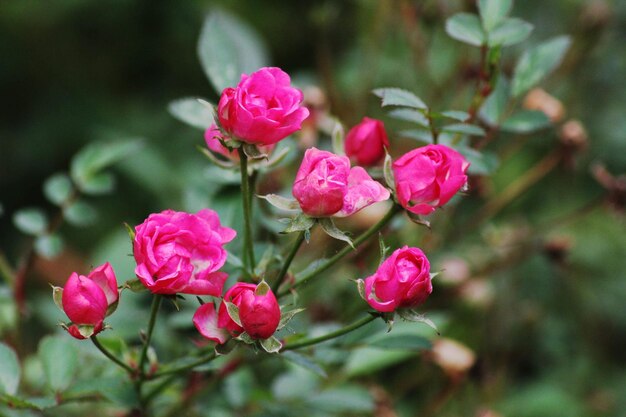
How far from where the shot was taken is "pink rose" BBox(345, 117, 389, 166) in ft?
2.37

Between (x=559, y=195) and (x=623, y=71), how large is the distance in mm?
343

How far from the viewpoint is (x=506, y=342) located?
139 cm

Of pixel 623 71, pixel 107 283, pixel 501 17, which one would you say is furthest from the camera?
pixel 623 71

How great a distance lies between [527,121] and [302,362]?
332 mm

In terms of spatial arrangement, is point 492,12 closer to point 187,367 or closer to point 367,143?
point 367,143

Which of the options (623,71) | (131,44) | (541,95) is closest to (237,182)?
(541,95)

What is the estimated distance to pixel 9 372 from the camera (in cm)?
71

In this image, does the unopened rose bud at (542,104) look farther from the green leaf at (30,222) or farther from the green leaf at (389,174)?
the green leaf at (30,222)

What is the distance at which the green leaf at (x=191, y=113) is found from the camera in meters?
0.79

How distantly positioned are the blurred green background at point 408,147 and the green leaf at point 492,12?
32 centimetres

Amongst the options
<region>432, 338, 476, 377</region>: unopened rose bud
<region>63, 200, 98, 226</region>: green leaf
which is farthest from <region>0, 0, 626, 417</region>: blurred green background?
<region>63, 200, 98, 226</region>: green leaf

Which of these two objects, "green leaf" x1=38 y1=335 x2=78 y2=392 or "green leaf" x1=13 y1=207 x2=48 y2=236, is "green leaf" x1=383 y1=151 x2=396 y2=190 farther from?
"green leaf" x1=13 y1=207 x2=48 y2=236

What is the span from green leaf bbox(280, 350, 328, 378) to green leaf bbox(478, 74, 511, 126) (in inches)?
11.9

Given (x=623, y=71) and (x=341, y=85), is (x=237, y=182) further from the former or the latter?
(x=623, y=71)
